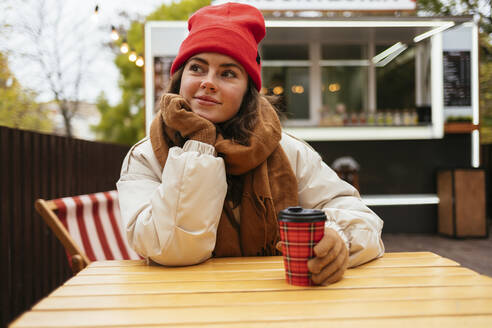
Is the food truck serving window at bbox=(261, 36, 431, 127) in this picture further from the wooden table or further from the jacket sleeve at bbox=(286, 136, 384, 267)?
the wooden table

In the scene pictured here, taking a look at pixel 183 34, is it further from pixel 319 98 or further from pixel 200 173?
pixel 200 173

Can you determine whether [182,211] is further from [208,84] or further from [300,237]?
[208,84]

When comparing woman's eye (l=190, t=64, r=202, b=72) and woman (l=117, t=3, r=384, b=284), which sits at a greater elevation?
woman's eye (l=190, t=64, r=202, b=72)

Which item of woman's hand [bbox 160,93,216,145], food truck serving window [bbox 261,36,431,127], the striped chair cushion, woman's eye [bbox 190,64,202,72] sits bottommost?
the striped chair cushion

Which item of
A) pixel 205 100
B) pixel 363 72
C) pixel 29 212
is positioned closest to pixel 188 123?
pixel 205 100

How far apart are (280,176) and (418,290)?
2.20 ft

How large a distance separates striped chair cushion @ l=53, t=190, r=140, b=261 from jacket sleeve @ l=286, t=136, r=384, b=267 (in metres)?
1.25

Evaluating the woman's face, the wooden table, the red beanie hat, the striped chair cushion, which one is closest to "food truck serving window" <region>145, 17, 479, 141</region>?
the striped chair cushion

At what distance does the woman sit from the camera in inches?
47.1

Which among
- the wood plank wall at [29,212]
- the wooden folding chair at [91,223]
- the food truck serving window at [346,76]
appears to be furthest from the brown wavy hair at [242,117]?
the food truck serving window at [346,76]

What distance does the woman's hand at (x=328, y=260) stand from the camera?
96cm

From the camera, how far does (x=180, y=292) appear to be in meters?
0.97

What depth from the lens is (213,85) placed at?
144 cm

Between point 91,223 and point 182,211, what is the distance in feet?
4.32
